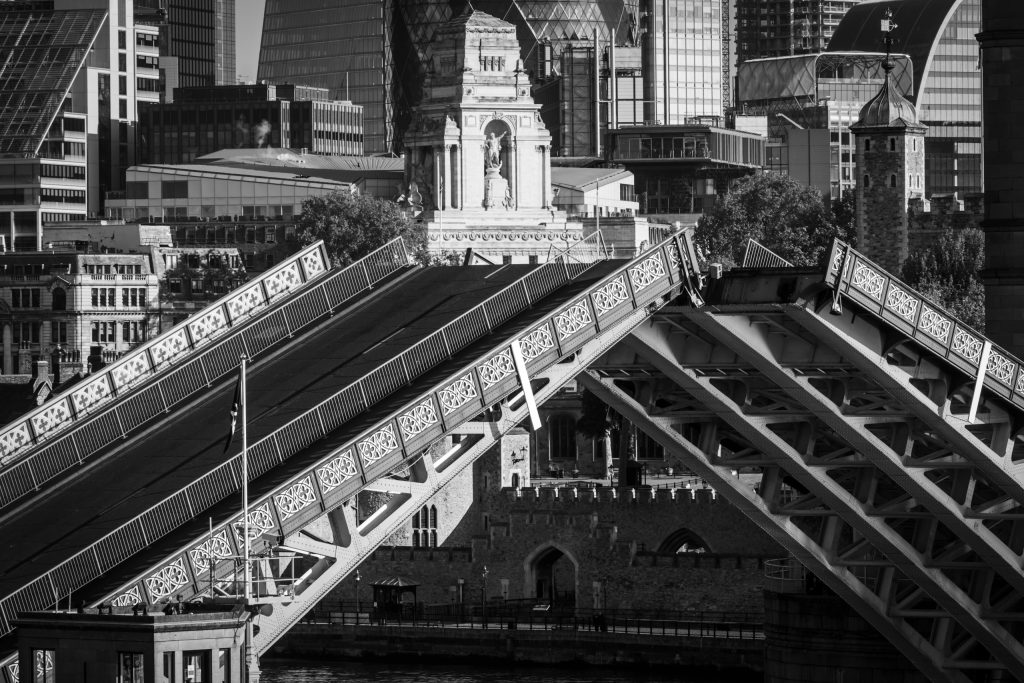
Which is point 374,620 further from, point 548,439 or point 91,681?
point 91,681

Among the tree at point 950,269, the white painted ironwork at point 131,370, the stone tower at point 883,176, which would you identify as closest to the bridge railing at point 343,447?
the white painted ironwork at point 131,370

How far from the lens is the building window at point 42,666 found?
2259 inches

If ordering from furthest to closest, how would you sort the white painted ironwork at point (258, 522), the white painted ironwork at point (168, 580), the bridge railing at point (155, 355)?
1. the bridge railing at point (155, 355)
2. the white painted ironwork at point (258, 522)
3. the white painted ironwork at point (168, 580)

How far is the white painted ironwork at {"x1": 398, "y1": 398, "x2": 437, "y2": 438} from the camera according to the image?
6216 cm

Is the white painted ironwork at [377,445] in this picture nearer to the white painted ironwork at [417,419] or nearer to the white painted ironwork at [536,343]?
the white painted ironwork at [417,419]

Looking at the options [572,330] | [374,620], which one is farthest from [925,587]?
[374,620]

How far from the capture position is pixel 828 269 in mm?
66250

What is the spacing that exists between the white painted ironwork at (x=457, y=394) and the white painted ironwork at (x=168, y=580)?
21.5 feet

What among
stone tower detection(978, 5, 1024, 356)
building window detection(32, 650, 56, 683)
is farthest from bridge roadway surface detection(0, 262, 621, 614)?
stone tower detection(978, 5, 1024, 356)

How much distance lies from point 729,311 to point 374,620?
173ft

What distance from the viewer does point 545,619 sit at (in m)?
115

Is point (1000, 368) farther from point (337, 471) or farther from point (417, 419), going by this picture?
point (337, 471)

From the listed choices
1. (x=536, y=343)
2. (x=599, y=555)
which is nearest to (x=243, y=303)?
(x=536, y=343)

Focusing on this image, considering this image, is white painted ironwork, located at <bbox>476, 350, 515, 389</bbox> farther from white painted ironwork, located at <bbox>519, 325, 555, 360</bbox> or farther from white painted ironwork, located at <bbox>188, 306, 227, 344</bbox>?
white painted ironwork, located at <bbox>188, 306, 227, 344</bbox>
